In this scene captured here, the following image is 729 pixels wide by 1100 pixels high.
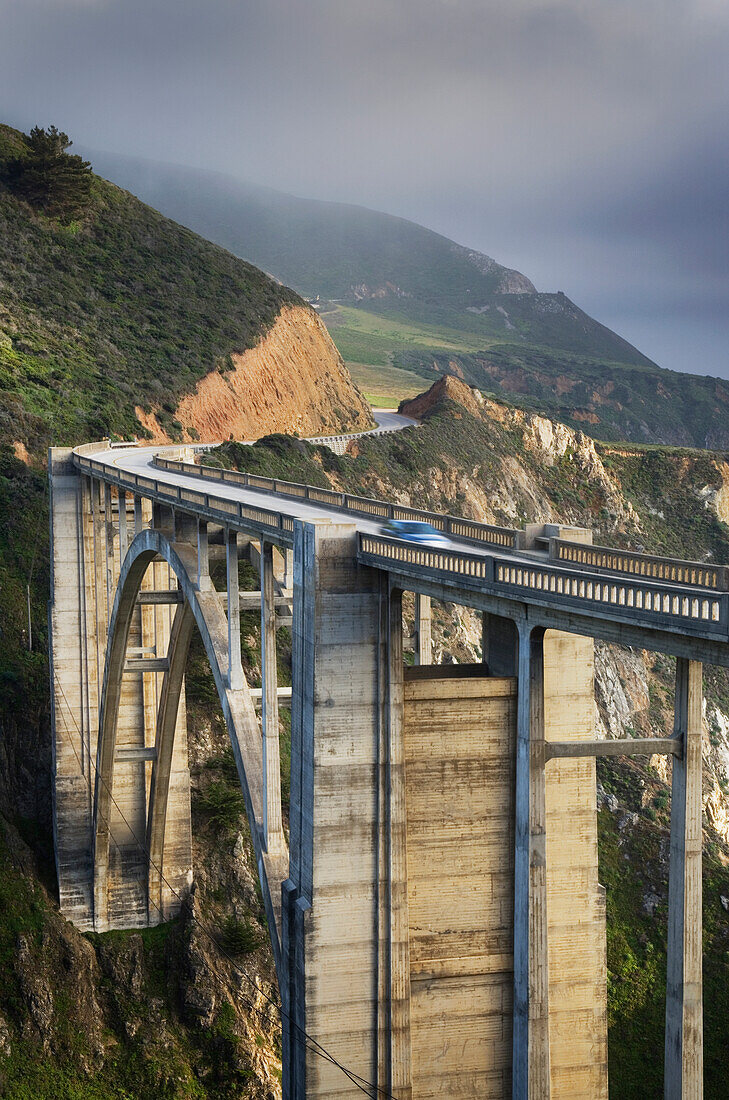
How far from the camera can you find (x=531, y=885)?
14.2 meters

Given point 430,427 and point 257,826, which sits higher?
point 430,427

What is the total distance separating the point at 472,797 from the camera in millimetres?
17031

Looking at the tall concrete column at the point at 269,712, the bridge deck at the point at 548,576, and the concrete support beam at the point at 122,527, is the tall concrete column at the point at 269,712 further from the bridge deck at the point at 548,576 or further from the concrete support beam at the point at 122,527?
the concrete support beam at the point at 122,527

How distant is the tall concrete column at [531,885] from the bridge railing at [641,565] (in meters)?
2.26

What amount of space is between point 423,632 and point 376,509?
7.39 metres

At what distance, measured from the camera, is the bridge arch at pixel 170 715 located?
20.6m

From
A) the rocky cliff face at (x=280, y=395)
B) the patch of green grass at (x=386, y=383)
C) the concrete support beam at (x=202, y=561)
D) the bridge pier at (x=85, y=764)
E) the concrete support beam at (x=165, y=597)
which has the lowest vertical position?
the bridge pier at (x=85, y=764)

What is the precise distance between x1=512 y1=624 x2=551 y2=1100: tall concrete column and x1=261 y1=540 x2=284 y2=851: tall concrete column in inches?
244

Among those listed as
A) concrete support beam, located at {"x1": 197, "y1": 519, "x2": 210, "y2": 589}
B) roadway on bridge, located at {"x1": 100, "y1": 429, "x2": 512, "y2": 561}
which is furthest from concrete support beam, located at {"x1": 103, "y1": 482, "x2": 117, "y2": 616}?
concrete support beam, located at {"x1": 197, "y1": 519, "x2": 210, "y2": 589}

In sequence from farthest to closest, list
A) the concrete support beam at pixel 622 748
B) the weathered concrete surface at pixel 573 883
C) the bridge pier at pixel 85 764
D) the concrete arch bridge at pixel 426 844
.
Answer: the bridge pier at pixel 85 764
the weathered concrete surface at pixel 573 883
the concrete arch bridge at pixel 426 844
the concrete support beam at pixel 622 748

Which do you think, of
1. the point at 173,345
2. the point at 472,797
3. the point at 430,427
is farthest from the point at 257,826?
the point at 430,427

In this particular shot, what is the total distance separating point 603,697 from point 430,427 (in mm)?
33393

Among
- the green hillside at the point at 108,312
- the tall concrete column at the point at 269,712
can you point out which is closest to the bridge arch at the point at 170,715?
the tall concrete column at the point at 269,712

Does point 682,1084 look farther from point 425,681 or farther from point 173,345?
point 173,345
